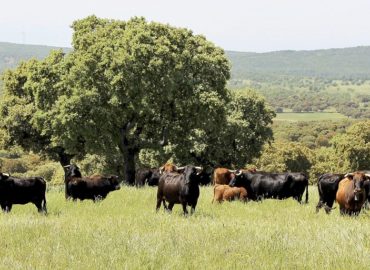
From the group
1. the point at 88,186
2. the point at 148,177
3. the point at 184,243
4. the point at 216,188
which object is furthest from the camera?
the point at 148,177

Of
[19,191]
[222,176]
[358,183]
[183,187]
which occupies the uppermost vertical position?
[358,183]

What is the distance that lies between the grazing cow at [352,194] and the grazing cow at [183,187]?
4.45 meters

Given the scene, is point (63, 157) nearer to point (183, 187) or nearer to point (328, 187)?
point (183, 187)

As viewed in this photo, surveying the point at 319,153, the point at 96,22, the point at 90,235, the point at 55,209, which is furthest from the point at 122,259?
the point at 319,153

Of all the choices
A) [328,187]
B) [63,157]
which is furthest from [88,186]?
[63,157]

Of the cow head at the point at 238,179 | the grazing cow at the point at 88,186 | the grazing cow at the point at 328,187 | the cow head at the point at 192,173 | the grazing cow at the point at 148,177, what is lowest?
the grazing cow at the point at 148,177

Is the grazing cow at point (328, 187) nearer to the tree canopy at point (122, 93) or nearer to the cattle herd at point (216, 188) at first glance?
the cattle herd at point (216, 188)

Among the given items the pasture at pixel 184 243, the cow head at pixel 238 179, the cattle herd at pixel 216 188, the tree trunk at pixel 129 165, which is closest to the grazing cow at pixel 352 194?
the cattle herd at pixel 216 188

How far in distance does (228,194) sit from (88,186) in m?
5.78

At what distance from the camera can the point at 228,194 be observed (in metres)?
19.6

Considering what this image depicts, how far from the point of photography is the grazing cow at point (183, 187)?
15891 mm

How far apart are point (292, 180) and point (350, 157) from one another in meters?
50.0

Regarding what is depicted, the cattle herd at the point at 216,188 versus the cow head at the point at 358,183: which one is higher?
the cow head at the point at 358,183

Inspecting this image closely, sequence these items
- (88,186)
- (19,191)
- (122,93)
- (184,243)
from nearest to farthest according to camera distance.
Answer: (184,243) < (19,191) < (88,186) < (122,93)
